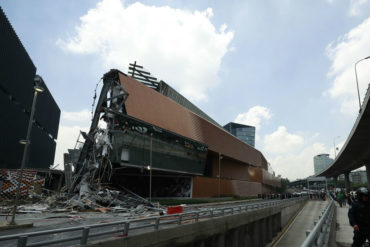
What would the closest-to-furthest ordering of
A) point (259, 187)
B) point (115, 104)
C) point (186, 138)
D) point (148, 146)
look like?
point (115, 104) → point (148, 146) → point (186, 138) → point (259, 187)

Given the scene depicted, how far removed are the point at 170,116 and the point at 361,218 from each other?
34369mm

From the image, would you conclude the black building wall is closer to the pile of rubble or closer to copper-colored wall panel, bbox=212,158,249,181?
the pile of rubble

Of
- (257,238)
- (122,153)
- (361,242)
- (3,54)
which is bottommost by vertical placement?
(257,238)

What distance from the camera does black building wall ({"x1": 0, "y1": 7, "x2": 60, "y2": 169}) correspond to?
60500 mm

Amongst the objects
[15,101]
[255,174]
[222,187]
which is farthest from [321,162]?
[15,101]

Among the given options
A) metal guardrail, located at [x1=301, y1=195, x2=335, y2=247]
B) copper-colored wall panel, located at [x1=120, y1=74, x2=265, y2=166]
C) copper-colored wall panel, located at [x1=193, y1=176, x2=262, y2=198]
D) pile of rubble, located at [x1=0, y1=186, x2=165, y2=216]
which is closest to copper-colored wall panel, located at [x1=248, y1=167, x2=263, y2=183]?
copper-colored wall panel, located at [x1=193, y1=176, x2=262, y2=198]

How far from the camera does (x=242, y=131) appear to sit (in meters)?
169

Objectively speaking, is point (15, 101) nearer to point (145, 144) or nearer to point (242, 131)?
point (145, 144)

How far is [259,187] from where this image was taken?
85.6 meters

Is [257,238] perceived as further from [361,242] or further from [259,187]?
[259,187]

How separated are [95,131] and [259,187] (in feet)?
229

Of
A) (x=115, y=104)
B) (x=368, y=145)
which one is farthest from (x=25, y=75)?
(x=368, y=145)

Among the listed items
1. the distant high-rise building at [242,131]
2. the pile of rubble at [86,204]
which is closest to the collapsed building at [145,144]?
the pile of rubble at [86,204]

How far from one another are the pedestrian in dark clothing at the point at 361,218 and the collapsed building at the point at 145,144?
22258mm
